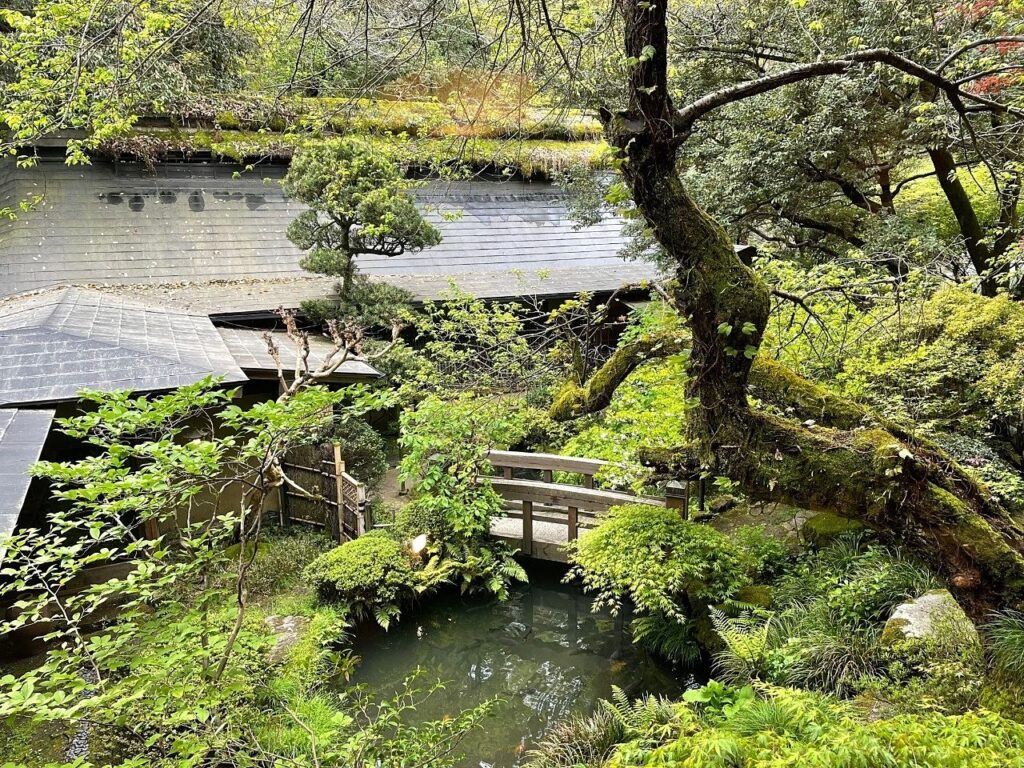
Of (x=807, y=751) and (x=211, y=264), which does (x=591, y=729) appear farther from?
(x=211, y=264)

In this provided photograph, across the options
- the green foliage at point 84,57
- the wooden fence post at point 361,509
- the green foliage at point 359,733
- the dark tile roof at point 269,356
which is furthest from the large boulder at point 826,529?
the green foliage at point 84,57

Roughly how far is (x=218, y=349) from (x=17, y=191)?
6431 millimetres

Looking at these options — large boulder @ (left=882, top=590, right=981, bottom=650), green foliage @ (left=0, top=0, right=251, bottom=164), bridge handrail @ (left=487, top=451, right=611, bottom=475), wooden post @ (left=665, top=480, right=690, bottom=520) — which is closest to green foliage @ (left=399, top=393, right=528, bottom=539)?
bridge handrail @ (left=487, top=451, right=611, bottom=475)

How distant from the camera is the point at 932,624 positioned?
4215 millimetres

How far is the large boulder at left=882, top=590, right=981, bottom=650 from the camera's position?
3.99 metres

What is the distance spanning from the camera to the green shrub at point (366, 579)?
636 centimetres

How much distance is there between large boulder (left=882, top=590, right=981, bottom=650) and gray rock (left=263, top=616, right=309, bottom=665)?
510cm

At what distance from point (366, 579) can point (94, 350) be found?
3.85 m

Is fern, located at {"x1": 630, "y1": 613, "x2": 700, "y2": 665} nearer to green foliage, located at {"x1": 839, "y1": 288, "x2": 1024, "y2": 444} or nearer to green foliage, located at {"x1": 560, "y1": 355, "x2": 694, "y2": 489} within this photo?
green foliage, located at {"x1": 560, "y1": 355, "x2": 694, "y2": 489}

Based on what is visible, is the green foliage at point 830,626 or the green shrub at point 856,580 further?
the green shrub at point 856,580

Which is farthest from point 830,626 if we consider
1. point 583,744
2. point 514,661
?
point 514,661

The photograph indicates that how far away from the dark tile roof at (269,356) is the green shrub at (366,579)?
240 cm

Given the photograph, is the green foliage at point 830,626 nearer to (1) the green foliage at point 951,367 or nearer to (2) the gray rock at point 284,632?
(1) the green foliage at point 951,367

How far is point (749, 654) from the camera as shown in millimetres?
4562
